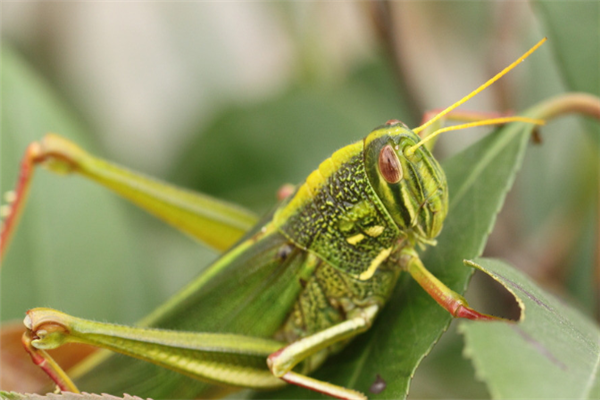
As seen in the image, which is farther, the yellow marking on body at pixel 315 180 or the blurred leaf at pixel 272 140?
the blurred leaf at pixel 272 140

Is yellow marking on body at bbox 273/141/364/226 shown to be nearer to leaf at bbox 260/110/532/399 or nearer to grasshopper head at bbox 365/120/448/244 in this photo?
grasshopper head at bbox 365/120/448/244

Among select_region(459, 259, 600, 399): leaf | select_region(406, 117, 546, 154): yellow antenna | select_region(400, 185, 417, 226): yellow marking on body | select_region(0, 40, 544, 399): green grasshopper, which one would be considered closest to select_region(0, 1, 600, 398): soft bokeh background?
select_region(406, 117, 546, 154): yellow antenna

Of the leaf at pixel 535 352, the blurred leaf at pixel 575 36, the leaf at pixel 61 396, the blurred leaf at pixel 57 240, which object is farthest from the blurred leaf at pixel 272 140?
the leaf at pixel 61 396

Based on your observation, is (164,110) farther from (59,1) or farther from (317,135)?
(317,135)

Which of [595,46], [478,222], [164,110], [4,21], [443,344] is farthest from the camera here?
[164,110]

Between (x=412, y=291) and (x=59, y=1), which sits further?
(x=59, y=1)

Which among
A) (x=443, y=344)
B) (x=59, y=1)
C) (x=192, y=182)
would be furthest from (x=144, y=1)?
(x=443, y=344)

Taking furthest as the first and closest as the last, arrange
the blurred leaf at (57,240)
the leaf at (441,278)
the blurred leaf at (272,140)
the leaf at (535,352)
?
the blurred leaf at (272,140) < the blurred leaf at (57,240) < the leaf at (441,278) < the leaf at (535,352)

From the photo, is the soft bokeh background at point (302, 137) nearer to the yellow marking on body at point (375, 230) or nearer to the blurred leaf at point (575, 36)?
the blurred leaf at point (575, 36)
